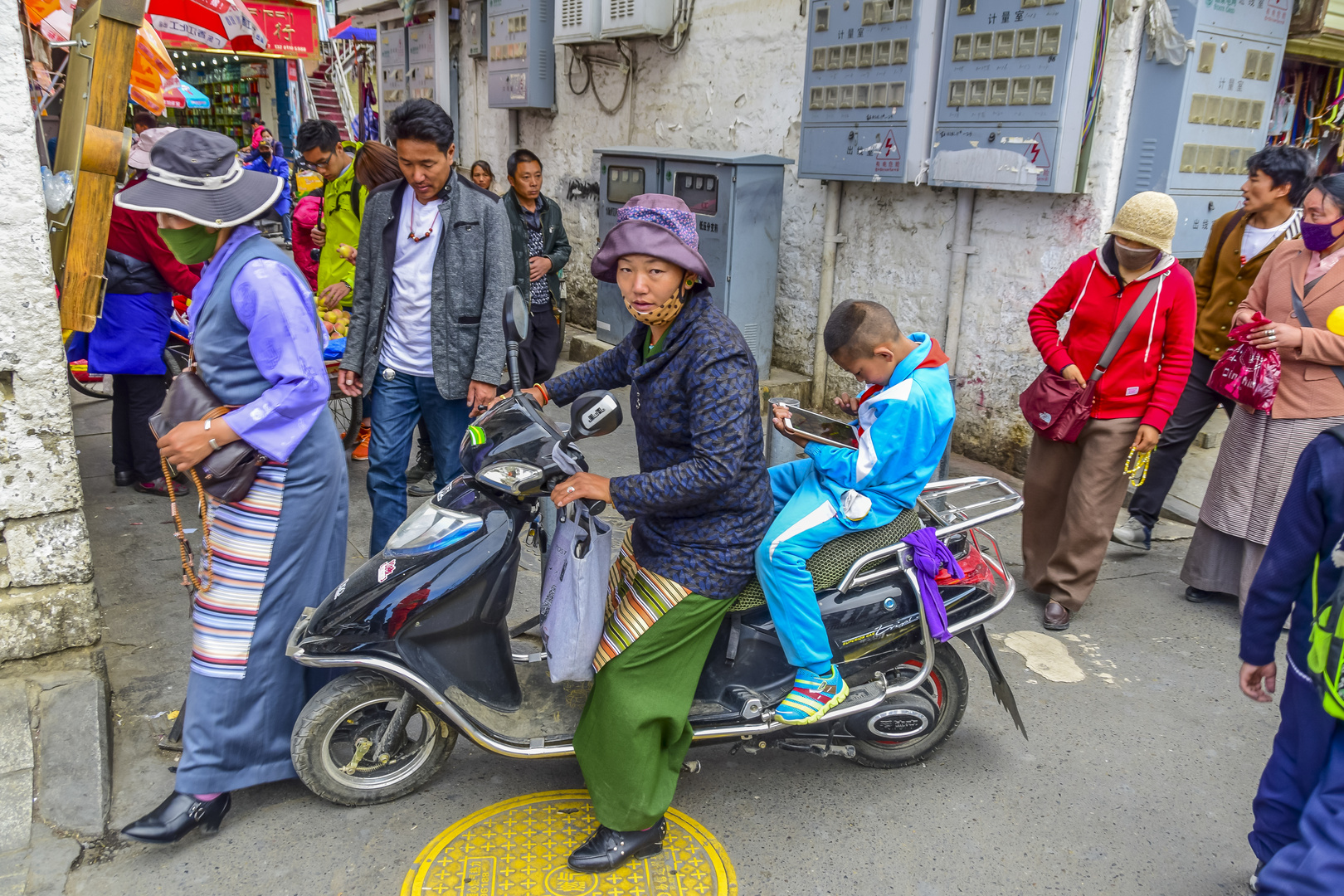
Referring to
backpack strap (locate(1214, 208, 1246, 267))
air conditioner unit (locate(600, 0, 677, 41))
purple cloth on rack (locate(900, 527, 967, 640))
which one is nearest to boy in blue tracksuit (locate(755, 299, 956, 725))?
purple cloth on rack (locate(900, 527, 967, 640))

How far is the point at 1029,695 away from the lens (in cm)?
354

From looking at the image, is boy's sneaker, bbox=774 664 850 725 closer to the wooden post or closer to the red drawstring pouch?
the red drawstring pouch

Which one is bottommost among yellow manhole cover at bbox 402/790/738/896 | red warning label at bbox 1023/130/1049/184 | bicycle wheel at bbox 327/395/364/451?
yellow manhole cover at bbox 402/790/738/896

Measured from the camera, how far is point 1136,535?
4.91 m

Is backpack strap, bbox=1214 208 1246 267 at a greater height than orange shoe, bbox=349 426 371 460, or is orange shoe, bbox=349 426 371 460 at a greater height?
backpack strap, bbox=1214 208 1246 267

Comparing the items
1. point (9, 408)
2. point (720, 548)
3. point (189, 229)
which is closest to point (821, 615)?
point (720, 548)

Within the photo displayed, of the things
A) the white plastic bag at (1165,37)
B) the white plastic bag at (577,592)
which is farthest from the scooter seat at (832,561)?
the white plastic bag at (1165,37)

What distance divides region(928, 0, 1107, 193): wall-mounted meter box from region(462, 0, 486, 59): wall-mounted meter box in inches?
264

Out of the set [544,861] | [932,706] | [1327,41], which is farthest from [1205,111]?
[544,861]

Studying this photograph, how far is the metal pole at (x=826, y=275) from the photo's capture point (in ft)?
22.0

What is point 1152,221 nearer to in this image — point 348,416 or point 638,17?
point 348,416

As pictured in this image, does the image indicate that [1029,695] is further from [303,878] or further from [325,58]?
[325,58]

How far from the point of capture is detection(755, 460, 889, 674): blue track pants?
253 centimetres

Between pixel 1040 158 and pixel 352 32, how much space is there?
44.2 ft
